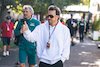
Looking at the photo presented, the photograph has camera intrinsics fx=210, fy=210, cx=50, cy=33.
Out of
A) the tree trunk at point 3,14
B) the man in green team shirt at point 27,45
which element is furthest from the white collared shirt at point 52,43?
the tree trunk at point 3,14

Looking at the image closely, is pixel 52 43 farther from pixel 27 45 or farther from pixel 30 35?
pixel 27 45

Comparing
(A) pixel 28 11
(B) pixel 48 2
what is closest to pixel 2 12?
(B) pixel 48 2

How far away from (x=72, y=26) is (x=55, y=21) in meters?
10.1

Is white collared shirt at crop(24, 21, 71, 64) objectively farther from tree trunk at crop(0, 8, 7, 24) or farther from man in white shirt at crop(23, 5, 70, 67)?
tree trunk at crop(0, 8, 7, 24)

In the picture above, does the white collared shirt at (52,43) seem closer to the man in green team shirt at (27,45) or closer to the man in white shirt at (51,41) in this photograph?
the man in white shirt at (51,41)

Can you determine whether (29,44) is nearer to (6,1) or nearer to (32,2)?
(6,1)

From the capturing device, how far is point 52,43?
3568mm

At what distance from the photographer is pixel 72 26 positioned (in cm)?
1372

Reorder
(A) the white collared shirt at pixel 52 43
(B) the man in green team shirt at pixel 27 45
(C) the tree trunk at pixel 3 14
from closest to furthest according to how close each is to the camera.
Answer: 1. (A) the white collared shirt at pixel 52 43
2. (B) the man in green team shirt at pixel 27 45
3. (C) the tree trunk at pixel 3 14

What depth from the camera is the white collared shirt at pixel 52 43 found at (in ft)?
11.6

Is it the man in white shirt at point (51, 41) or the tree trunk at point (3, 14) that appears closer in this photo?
the man in white shirt at point (51, 41)

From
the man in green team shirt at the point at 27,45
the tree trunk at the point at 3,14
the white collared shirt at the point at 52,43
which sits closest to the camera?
the white collared shirt at the point at 52,43

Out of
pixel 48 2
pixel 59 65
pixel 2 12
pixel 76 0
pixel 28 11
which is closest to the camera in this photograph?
pixel 59 65

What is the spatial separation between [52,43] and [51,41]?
1.5 inches
